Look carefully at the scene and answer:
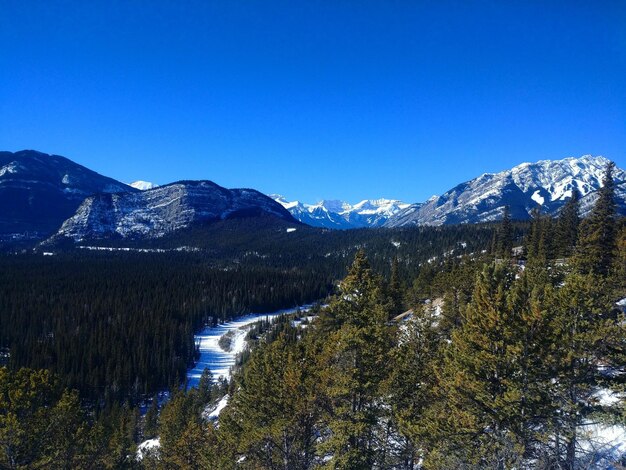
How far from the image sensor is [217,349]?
113 m

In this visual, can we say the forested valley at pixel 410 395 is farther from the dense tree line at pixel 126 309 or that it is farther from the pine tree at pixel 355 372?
the dense tree line at pixel 126 309

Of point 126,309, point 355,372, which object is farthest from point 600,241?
point 126,309

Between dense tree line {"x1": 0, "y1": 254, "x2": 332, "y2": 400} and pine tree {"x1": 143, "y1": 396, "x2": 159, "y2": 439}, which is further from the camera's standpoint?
dense tree line {"x1": 0, "y1": 254, "x2": 332, "y2": 400}

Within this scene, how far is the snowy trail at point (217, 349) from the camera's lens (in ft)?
317

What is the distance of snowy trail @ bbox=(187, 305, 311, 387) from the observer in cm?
9662

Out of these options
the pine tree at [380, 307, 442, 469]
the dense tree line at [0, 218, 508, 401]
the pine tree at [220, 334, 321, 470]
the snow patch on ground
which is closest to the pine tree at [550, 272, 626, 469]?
the pine tree at [380, 307, 442, 469]

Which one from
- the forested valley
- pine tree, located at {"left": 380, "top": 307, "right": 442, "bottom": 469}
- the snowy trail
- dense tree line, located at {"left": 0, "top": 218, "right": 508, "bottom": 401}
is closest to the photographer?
the forested valley

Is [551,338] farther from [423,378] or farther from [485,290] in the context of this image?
[423,378]

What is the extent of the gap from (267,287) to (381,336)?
14780cm

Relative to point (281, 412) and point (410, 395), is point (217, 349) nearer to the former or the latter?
point (281, 412)

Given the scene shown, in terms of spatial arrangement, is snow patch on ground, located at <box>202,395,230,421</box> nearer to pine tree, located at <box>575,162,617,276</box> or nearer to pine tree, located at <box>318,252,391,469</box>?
pine tree, located at <box>318,252,391,469</box>

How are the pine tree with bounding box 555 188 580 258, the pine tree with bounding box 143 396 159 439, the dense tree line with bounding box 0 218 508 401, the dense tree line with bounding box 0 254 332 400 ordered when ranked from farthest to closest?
1. the dense tree line with bounding box 0 254 332 400
2. the dense tree line with bounding box 0 218 508 401
3. the pine tree with bounding box 555 188 580 258
4. the pine tree with bounding box 143 396 159 439

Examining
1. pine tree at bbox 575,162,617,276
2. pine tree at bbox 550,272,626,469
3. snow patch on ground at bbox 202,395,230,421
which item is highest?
pine tree at bbox 575,162,617,276

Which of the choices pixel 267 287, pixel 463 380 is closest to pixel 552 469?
pixel 463 380
